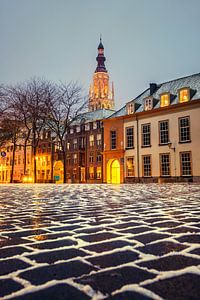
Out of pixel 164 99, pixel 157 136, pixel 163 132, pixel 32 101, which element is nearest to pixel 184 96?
pixel 164 99

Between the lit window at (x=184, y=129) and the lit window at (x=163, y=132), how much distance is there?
1.55m

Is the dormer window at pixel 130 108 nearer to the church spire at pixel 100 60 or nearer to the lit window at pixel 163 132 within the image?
the lit window at pixel 163 132

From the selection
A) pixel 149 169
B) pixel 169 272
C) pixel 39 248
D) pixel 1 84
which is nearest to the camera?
pixel 169 272

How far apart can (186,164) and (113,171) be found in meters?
10.2

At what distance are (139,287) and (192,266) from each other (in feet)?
1.73

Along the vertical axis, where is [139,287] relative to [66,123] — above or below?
below

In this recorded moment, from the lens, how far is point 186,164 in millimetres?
27828

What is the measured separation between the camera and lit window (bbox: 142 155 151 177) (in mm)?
30844

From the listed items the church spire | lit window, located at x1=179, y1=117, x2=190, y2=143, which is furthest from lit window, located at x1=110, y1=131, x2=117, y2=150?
the church spire

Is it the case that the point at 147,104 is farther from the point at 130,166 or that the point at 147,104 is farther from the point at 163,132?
the point at 130,166

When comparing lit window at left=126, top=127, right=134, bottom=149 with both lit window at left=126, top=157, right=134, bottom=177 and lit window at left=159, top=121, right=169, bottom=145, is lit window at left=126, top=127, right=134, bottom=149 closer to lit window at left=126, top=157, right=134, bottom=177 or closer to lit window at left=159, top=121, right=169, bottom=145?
lit window at left=126, top=157, right=134, bottom=177

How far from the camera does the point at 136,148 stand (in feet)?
105

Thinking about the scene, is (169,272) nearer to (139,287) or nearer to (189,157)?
(139,287)

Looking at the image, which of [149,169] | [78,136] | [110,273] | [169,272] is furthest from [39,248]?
[78,136]
